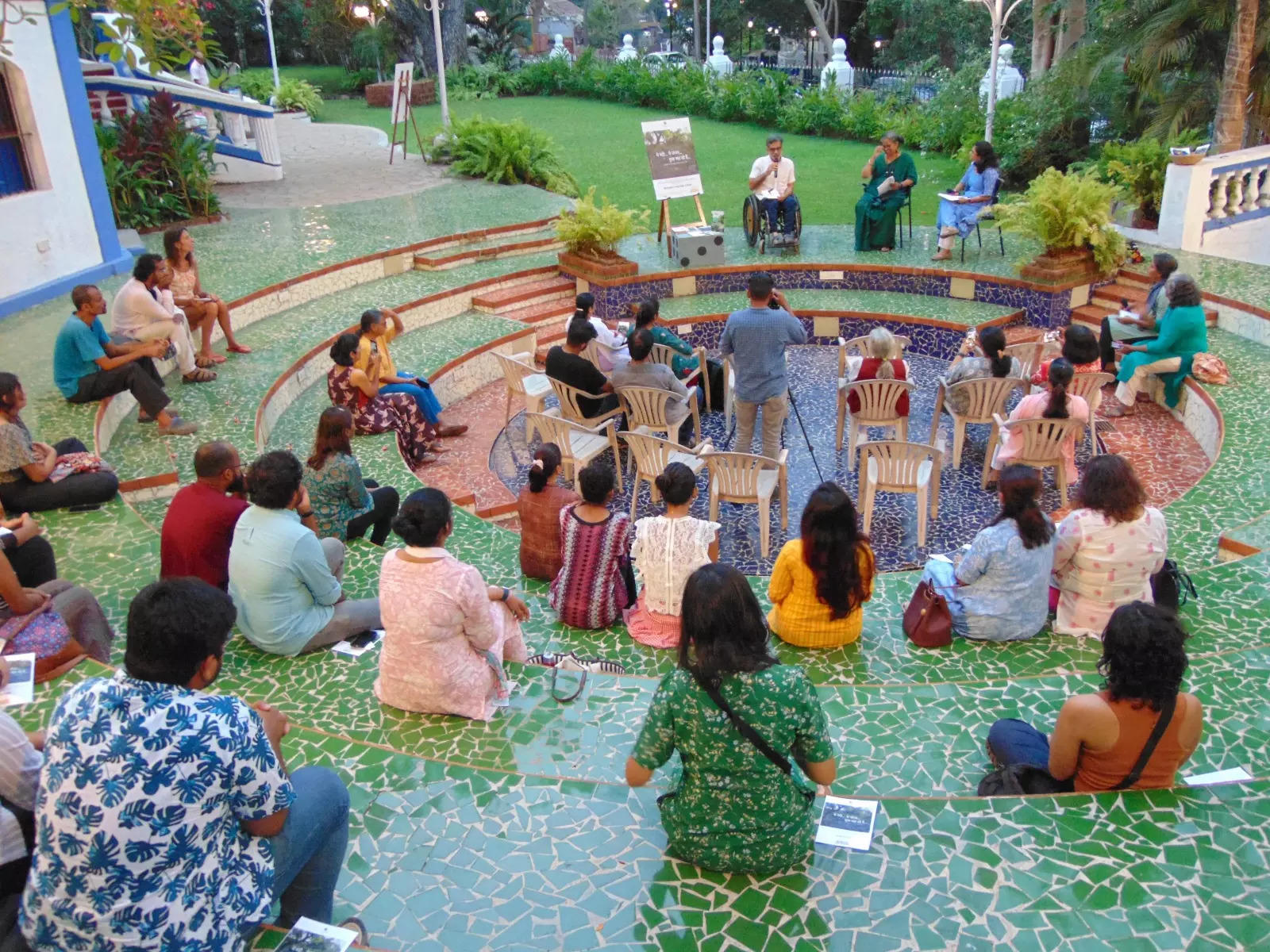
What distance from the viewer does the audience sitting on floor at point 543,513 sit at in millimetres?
5188

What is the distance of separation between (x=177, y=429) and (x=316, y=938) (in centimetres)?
485

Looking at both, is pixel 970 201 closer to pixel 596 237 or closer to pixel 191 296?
pixel 596 237

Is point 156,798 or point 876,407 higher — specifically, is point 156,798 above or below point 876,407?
above

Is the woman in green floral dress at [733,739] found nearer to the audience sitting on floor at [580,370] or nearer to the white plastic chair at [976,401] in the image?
the audience sitting on floor at [580,370]

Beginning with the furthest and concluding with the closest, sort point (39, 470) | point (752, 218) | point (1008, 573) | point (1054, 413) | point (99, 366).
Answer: point (752, 218)
point (99, 366)
point (1054, 413)
point (39, 470)
point (1008, 573)

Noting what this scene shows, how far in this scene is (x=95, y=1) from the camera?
213 inches

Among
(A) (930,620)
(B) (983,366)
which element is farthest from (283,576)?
(B) (983,366)

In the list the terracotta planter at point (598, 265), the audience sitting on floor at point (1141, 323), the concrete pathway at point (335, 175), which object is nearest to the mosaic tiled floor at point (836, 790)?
the audience sitting on floor at point (1141, 323)

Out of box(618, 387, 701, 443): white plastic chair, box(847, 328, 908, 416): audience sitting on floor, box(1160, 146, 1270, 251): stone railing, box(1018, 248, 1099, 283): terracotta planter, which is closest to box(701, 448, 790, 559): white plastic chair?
box(618, 387, 701, 443): white plastic chair

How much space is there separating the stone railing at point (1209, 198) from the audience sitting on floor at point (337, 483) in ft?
28.8

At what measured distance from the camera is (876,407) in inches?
283

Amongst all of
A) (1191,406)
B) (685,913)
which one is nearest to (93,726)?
(685,913)

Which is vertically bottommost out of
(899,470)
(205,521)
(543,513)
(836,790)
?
(836,790)

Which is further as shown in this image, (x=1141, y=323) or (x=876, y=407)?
(x=1141, y=323)
